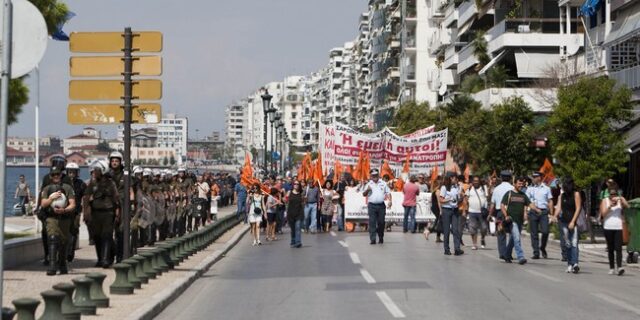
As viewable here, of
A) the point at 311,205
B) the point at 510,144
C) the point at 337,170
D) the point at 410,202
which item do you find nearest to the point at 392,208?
the point at 410,202

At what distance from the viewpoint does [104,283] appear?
671 inches

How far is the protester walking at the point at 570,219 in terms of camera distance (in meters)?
21.1

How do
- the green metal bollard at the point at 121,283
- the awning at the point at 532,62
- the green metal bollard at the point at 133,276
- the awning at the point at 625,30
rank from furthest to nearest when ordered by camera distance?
1. the awning at the point at 532,62
2. the awning at the point at 625,30
3. the green metal bollard at the point at 133,276
4. the green metal bollard at the point at 121,283

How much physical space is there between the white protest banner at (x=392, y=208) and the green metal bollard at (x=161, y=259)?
62.2ft

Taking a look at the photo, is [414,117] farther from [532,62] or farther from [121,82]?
[121,82]

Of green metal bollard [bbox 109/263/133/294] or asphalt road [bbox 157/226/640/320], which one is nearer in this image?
asphalt road [bbox 157/226/640/320]

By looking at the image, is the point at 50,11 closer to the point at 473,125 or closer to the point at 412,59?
the point at 473,125

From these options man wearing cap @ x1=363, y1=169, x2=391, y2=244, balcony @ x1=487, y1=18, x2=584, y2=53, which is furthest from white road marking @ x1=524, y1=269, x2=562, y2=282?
balcony @ x1=487, y1=18, x2=584, y2=53

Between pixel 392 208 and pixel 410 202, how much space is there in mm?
2855

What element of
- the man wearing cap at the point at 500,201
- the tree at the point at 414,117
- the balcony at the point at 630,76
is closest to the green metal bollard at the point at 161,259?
the man wearing cap at the point at 500,201

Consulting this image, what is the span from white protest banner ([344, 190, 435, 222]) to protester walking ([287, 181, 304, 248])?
8.02m

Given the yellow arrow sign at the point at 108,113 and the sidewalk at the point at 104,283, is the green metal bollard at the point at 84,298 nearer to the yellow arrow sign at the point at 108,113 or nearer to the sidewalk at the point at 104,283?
the sidewalk at the point at 104,283

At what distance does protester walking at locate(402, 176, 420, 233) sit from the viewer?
3588cm

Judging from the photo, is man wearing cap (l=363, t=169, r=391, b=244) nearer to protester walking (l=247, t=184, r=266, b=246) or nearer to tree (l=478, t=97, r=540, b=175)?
protester walking (l=247, t=184, r=266, b=246)
